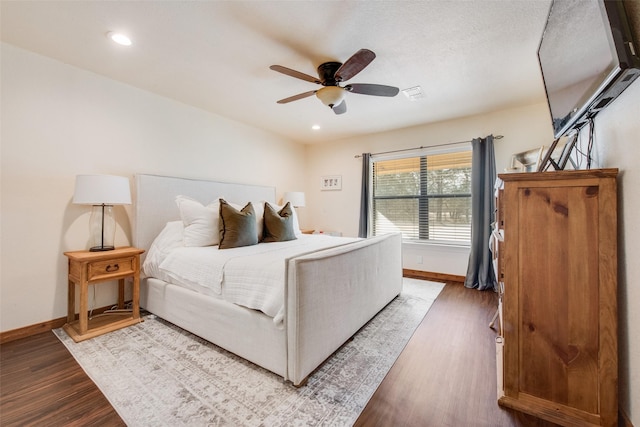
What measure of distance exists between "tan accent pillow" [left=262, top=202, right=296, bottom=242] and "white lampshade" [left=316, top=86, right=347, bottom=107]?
1414mm

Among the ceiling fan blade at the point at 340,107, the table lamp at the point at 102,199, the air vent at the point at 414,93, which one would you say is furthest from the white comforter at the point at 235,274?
the air vent at the point at 414,93

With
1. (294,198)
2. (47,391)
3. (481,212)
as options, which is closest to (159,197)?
(47,391)

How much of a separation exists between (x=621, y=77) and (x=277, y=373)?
88.4 inches

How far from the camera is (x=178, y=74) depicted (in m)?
2.60

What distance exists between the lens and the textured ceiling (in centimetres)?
175

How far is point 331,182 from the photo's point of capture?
16.8 ft

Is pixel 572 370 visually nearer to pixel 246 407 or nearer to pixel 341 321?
pixel 341 321

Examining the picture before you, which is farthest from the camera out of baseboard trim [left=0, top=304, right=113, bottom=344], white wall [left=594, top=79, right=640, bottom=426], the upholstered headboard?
the upholstered headboard

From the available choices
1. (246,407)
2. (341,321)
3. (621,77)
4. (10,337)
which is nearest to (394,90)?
(621,77)

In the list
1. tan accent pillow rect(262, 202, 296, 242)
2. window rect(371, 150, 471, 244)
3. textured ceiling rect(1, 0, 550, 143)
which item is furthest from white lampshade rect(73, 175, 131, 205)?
window rect(371, 150, 471, 244)

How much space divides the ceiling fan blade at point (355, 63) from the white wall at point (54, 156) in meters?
2.29

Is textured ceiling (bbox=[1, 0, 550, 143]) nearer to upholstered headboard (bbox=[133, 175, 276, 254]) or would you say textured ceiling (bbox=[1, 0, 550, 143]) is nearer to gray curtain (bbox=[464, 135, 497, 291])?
gray curtain (bbox=[464, 135, 497, 291])

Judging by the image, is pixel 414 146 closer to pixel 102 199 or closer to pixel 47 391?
pixel 102 199

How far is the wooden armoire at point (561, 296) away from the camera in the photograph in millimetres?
1235
